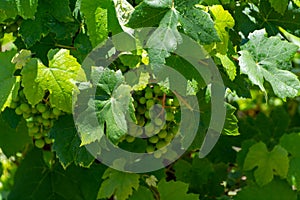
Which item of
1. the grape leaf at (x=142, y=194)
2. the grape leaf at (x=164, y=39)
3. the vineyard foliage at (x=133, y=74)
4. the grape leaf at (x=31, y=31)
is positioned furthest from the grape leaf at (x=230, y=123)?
the grape leaf at (x=31, y=31)

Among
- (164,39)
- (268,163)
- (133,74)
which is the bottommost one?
(268,163)

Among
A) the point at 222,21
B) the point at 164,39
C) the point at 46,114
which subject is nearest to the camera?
the point at 164,39

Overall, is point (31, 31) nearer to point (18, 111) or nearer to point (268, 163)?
point (18, 111)

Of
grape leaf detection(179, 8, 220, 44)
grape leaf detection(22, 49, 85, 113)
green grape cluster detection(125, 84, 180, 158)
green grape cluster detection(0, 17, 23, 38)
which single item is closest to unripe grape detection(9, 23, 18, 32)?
green grape cluster detection(0, 17, 23, 38)

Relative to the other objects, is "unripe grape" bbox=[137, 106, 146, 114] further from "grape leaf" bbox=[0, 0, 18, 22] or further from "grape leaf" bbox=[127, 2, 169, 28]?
"grape leaf" bbox=[0, 0, 18, 22]

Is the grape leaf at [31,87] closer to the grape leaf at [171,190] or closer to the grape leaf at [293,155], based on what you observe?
the grape leaf at [171,190]

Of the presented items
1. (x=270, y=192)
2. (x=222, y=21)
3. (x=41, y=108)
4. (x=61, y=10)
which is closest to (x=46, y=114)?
(x=41, y=108)

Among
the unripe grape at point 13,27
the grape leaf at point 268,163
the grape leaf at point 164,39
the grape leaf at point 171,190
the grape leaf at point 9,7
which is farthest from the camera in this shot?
the grape leaf at point 268,163
